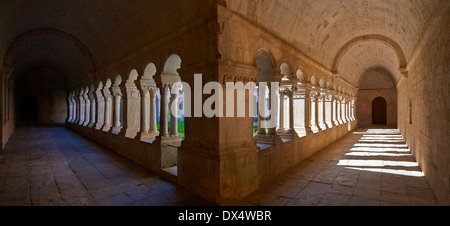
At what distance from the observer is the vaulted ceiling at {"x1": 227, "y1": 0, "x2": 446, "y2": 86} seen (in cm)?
473

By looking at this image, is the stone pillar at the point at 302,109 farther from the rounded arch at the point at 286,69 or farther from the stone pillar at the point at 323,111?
the stone pillar at the point at 323,111

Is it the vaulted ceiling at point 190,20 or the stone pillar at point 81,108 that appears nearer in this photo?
the vaulted ceiling at point 190,20

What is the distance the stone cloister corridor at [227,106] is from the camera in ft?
12.7

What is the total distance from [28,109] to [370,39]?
2575 centimetres

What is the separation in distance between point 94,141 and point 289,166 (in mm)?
8222

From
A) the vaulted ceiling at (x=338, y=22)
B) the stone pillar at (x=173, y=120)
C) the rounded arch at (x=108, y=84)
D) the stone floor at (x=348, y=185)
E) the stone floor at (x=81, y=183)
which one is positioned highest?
the vaulted ceiling at (x=338, y=22)

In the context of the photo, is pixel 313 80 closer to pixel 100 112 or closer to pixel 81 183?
pixel 81 183

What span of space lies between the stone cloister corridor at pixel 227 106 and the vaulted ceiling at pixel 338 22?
5 cm

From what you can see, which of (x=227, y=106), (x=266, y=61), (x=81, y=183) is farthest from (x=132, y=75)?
(x=227, y=106)

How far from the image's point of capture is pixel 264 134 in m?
5.58

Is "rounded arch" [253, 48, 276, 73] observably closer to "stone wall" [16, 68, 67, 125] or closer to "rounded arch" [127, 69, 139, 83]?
"rounded arch" [127, 69, 139, 83]

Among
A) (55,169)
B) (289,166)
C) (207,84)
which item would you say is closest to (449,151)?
(289,166)

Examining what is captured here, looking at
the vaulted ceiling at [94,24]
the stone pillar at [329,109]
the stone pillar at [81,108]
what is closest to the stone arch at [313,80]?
the stone pillar at [329,109]

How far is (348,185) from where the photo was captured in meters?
4.57
